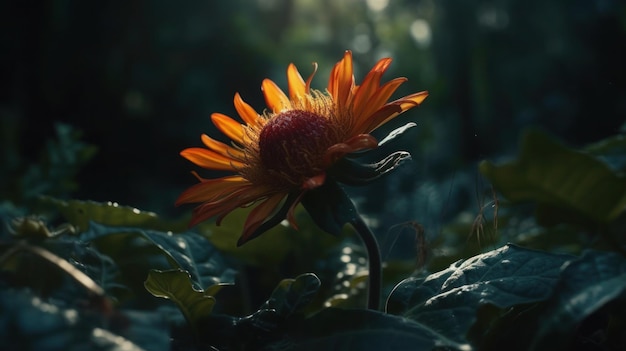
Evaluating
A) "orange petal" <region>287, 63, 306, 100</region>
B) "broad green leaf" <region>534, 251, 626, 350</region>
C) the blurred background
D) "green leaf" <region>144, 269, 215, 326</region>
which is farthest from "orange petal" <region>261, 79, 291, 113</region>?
the blurred background

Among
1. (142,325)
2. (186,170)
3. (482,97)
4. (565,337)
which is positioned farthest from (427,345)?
(186,170)

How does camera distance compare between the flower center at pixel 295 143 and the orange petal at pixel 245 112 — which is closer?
the flower center at pixel 295 143

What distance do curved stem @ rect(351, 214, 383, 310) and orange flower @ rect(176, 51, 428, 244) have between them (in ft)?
0.22

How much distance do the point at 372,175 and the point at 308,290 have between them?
143 millimetres

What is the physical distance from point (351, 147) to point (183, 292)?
0.21 metres

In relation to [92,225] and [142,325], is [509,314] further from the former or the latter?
[92,225]

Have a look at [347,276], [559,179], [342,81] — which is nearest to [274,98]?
[342,81]

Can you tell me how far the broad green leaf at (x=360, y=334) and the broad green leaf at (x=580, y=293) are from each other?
0.20ft

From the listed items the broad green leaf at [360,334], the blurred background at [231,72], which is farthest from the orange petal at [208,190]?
the blurred background at [231,72]

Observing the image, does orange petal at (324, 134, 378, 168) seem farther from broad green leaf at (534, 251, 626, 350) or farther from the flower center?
broad green leaf at (534, 251, 626, 350)

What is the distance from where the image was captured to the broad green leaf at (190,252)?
2.62 feet

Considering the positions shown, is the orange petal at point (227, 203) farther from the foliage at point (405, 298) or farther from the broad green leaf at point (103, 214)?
the broad green leaf at point (103, 214)

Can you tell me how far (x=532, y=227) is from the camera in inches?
48.3

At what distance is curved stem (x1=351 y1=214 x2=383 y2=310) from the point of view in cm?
69
